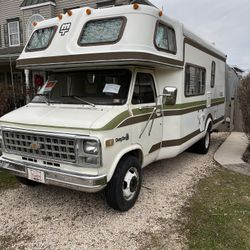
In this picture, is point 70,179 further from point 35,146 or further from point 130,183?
point 130,183

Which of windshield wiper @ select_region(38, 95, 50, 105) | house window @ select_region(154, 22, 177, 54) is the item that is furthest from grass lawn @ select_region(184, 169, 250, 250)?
windshield wiper @ select_region(38, 95, 50, 105)

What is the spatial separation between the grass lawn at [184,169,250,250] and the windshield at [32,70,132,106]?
6.67 feet

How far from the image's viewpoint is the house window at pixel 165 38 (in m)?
4.25

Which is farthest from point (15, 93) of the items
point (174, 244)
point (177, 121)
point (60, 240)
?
point (174, 244)

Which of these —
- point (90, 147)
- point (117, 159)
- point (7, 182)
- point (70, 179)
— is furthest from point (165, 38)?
point (7, 182)

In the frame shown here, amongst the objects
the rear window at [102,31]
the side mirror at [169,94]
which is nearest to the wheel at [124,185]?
the side mirror at [169,94]

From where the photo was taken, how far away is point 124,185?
158 inches

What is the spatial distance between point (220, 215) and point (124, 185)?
151cm

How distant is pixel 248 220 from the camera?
391 centimetres

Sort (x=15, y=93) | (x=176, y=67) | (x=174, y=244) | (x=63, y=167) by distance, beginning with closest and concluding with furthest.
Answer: (x=174, y=244) → (x=63, y=167) → (x=176, y=67) → (x=15, y=93)

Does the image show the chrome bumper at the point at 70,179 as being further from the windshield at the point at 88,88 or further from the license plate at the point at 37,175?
the windshield at the point at 88,88

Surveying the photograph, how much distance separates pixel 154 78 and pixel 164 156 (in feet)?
4.90

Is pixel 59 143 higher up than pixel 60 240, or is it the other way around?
pixel 59 143

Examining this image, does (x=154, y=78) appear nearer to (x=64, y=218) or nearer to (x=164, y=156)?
(x=164, y=156)
